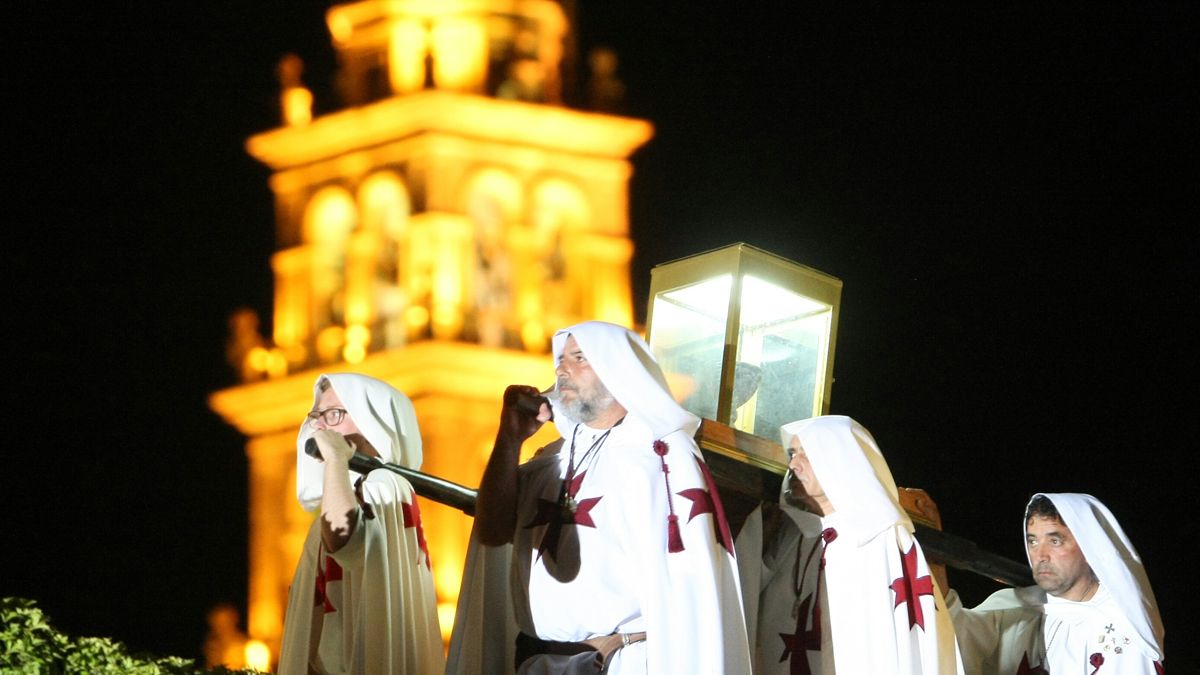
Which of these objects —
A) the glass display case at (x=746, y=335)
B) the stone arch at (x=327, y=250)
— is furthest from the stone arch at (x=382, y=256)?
the glass display case at (x=746, y=335)

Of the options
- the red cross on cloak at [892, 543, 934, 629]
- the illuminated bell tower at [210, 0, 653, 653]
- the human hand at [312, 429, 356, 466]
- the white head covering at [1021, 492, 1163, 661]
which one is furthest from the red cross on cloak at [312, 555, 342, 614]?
the illuminated bell tower at [210, 0, 653, 653]

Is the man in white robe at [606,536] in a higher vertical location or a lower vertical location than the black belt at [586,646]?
higher

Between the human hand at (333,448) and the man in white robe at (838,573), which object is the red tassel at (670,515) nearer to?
the man in white robe at (838,573)

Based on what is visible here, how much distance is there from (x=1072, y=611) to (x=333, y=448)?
3.61 metres

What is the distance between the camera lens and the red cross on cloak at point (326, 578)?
977 cm

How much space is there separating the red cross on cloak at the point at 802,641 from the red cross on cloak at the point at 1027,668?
1.24 meters

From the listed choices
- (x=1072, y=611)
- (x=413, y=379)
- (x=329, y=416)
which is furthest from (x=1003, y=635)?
(x=413, y=379)

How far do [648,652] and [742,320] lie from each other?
2.77 meters

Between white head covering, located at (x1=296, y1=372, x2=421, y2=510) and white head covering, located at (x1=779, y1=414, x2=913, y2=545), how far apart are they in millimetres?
1733

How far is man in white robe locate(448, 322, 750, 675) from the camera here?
28.6 feet

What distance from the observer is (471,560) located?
938 cm

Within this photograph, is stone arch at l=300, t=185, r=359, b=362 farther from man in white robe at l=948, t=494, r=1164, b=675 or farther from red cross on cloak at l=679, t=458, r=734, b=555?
red cross on cloak at l=679, t=458, r=734, b=555

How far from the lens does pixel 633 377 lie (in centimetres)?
907

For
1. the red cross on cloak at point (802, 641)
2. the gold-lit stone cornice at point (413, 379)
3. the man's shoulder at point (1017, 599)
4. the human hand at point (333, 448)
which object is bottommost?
the red cross on cloak at point (802, 641)
